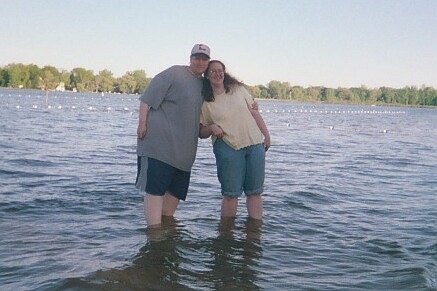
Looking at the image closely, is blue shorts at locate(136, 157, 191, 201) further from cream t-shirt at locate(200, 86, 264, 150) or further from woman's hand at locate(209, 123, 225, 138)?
cream t-shirt at locate(200, 86, 264, 150)

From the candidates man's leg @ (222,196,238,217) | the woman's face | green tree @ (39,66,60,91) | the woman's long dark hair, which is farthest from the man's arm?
green tree @ (39,66,60,91)

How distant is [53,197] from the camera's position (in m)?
9.07

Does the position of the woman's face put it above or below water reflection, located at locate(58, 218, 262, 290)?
above

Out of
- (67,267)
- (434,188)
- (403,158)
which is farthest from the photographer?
(403,158)

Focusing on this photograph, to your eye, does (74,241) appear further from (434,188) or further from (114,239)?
(434,188)

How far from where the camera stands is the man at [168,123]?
609 cm

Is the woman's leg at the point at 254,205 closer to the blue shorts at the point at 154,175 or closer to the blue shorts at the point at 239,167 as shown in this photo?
the blue shorts at the point at 239,167

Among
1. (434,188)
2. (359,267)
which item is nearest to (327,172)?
(434,188)

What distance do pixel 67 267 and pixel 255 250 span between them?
2.16 meters

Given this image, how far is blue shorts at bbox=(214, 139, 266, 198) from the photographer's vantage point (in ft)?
21.2

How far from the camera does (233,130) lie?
6418 mm

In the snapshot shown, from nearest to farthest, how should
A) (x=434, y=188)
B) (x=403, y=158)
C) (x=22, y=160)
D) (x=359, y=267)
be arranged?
1. (x=359, y=267)
2. (x=434, y=188)
3. (x=22, y=160)
4. (x=403, y=158)

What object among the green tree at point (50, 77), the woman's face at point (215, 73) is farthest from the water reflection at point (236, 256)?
the green tree at point (50, 77)

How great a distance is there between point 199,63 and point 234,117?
0.79 meters
